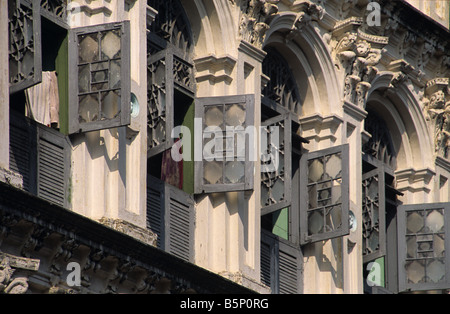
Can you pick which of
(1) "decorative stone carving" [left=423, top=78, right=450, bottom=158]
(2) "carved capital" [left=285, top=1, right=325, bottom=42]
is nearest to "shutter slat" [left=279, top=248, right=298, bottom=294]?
(2) "carved capital" [left=285, top=1, right=325, bottom=42]

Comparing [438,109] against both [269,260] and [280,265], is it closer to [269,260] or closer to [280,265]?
[280,265]

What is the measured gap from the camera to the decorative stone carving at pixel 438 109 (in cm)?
3500

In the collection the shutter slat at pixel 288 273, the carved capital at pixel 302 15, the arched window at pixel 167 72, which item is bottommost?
the shutter slat at pixel 288 273

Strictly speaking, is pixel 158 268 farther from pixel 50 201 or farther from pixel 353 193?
pixel 353 193

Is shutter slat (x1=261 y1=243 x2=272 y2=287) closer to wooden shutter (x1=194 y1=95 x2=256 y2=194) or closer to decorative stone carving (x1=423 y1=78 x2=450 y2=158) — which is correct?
wooden shutter (x1=194 y1=95 x2=256 y2=194)

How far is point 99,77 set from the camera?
80.4 feet

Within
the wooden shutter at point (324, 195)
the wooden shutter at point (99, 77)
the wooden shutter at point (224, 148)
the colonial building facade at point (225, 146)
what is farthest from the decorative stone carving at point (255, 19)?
the wooden shutter at point (99, 77)

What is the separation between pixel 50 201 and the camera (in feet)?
75.7

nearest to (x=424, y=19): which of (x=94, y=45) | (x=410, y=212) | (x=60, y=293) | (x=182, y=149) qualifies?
(x=410, y=212)

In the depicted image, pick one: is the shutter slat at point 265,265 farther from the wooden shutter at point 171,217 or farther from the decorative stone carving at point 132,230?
the decorative stone carving at point 132,230

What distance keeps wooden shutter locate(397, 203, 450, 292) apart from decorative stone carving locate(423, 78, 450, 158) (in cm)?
243

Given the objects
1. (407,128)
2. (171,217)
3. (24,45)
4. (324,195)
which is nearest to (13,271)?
(24,45)

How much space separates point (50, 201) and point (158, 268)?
226 cm

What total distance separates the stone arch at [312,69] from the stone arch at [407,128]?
2746 millimetres
